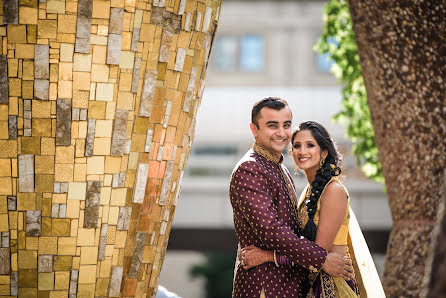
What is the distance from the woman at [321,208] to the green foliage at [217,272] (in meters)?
9.70

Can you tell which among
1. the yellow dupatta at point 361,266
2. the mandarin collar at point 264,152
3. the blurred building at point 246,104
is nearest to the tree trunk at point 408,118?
the yellow dupatta at point 361,266

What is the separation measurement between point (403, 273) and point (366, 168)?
1691 millimetres

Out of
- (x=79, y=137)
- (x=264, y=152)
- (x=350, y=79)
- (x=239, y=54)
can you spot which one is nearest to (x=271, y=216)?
(x=264, y=152)

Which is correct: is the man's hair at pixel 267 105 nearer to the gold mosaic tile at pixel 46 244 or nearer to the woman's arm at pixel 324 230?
the woman's arm at pixel 324 230

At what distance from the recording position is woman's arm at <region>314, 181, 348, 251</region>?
124 inches

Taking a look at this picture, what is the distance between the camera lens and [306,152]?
3299 mm

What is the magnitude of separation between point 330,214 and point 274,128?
491 millimetres

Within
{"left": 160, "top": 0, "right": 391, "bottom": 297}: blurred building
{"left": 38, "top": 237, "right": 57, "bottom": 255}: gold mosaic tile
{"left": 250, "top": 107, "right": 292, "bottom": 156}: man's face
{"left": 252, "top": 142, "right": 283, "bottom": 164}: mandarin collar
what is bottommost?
{"left": 160, "top": 0, "right": 391, "bottom": 297}: blurred building

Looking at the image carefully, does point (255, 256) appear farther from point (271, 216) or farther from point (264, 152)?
point (264, 152)

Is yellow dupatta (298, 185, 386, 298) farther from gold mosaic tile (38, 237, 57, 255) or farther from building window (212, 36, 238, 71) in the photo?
building window (212, 36, 238, 71)

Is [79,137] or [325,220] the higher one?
[79,137]

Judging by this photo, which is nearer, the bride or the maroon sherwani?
the maroon sherwani

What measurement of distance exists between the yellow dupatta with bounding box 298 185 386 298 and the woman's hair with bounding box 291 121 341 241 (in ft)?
0.44

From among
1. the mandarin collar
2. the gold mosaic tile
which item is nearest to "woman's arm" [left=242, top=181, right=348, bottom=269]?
the mandarin collar
